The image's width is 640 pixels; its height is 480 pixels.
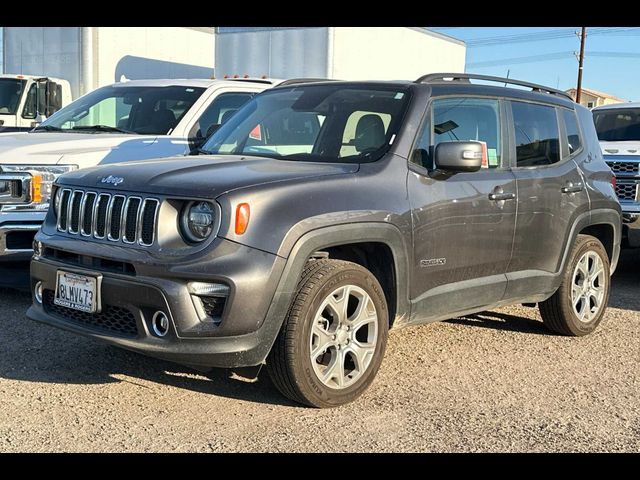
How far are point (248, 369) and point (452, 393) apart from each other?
1.22m

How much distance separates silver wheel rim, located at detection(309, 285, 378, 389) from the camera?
434 cm

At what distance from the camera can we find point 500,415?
4.39 metres

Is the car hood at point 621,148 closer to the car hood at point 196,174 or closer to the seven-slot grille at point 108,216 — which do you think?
the car hood at point 196,174

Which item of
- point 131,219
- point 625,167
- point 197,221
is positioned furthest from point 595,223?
point 131,219

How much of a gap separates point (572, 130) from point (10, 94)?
31.7 ft

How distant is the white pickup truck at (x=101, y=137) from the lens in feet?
21.0

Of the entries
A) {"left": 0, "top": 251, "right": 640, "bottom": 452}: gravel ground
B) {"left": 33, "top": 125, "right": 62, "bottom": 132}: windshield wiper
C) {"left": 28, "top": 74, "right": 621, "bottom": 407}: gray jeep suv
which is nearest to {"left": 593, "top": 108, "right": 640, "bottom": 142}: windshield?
{"left": 28, "top": 74, "right": 621, "bottom": 407}: gray jeep suv

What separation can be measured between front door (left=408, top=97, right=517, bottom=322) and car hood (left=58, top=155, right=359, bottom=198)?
1.71 feet

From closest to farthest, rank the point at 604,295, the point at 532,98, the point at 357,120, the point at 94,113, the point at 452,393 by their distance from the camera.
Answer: the point at 452,393
the point at 357,120
the point at 532,98
the point at 604,295
the point at 94,113

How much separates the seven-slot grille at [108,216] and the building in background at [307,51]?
11.7 meters
